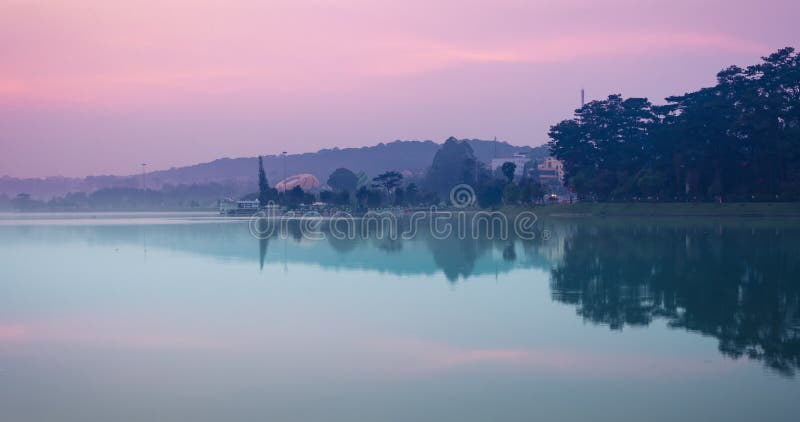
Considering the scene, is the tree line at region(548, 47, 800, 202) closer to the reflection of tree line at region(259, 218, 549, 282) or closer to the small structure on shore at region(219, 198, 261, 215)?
the reflection of tree line at region(259, 218, 549, 282)

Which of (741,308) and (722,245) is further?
(722,245)

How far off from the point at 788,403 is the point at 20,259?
1109 inches

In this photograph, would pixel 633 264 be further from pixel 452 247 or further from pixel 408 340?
pixel 408 340

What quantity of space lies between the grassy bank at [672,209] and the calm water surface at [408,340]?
29.9m

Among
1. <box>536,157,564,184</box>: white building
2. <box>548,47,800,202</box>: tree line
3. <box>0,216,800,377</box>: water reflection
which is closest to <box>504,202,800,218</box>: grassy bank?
<box>548,47,800,202</box>: tree line

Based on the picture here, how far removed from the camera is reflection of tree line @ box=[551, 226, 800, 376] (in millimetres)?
12828

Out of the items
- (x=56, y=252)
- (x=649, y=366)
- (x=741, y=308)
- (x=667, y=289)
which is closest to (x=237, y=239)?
(x=56, y=252)

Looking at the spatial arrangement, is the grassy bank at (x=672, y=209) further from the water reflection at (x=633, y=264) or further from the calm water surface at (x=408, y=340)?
the calm water surface at (x=408, y=340)

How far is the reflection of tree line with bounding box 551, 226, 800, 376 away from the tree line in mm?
23408

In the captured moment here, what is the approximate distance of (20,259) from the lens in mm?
29656

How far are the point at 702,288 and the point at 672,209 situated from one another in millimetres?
42493

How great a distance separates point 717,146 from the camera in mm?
58781

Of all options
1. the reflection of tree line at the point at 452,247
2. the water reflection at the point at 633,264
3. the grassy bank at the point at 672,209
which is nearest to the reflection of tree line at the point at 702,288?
the water reflection at the point at 633,264

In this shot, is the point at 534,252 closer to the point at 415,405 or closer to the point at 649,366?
Answer: the point at 649,366
